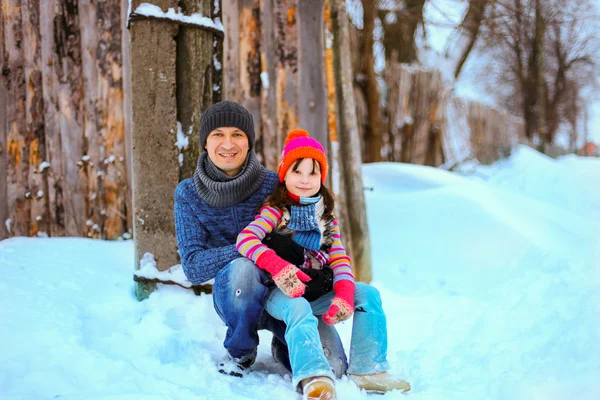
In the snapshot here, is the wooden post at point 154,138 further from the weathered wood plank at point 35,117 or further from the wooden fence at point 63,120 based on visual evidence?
the weathered wood plank at point 35,117

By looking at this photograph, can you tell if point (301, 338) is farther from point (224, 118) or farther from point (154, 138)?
point (154, 138)

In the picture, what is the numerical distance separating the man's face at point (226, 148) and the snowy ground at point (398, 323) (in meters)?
0.76

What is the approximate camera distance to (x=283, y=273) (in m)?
2.00

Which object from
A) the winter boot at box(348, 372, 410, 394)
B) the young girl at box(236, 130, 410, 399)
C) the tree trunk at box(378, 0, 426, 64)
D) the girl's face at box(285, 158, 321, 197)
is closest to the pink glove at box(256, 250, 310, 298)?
the young girl at box(236, 130, 410, 399)

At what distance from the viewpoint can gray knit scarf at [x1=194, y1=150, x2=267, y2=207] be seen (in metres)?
2.25

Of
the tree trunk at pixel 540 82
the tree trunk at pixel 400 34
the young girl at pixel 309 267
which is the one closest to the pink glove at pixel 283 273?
the young girl at pixel 309 267

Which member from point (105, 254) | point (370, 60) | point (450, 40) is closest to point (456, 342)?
point (105, 254)

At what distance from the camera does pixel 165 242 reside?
269 centimetres

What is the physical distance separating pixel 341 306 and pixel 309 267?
0.72 feet

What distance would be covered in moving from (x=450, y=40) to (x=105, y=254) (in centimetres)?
1369

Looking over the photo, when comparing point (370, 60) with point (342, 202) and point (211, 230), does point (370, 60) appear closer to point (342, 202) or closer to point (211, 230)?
point (342, 202)

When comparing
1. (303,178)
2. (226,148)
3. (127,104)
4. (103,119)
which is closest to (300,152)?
(303,178)

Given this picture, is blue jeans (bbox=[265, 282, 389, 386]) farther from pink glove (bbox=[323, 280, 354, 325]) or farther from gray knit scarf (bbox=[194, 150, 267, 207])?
gray knit scarf (bbox=[194, 150, 267, 207])

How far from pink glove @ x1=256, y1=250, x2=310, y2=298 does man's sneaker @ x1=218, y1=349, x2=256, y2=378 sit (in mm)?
389
